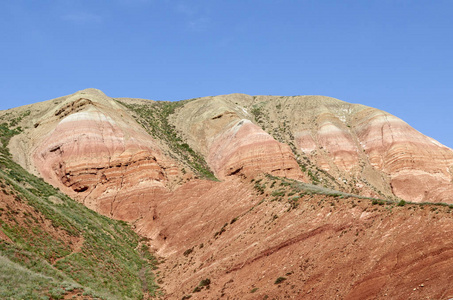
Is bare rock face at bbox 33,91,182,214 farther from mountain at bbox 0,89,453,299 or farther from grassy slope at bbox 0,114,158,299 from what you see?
grassy slope at bbox 0,114,158,299

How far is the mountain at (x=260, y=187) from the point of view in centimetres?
1867

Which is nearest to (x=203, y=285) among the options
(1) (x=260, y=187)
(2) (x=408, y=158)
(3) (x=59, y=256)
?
(3) (x=59, y=256)

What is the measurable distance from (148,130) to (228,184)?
29.2 meters

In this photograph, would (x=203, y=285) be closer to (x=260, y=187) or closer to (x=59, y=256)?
(x=59, y=256)

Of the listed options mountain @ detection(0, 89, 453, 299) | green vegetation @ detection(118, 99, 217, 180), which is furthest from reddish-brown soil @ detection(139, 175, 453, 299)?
green vegetation @ detection(118, 99, 217, 180)

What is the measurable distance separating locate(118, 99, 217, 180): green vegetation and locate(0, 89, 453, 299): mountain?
42 centimetres

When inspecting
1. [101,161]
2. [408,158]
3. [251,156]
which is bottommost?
[101,161]

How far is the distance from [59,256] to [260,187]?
59.2 ft

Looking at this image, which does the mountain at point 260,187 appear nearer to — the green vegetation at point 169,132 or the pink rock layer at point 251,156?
the pink rock layer at point 251,156

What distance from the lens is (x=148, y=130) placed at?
6681 cm

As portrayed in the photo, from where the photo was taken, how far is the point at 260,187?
36.6m

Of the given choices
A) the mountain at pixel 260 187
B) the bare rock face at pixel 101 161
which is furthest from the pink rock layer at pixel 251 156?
the bare rock face at pixel 101 161

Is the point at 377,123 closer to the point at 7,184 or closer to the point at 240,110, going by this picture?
the point at 240,110

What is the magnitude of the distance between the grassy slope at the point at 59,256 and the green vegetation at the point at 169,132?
2152 centimetres
